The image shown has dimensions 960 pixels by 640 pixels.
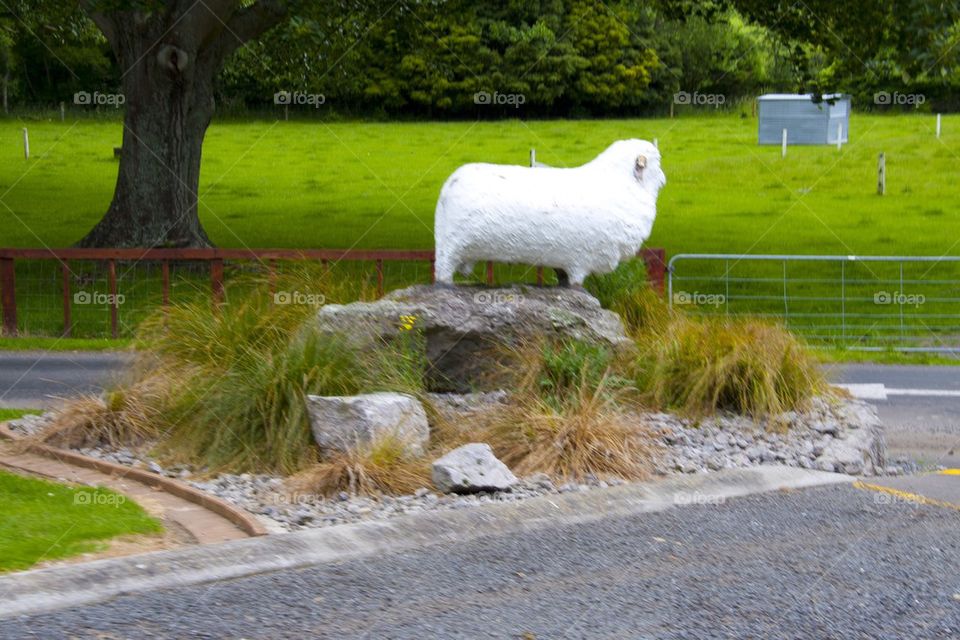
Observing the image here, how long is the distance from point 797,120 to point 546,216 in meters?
28.0

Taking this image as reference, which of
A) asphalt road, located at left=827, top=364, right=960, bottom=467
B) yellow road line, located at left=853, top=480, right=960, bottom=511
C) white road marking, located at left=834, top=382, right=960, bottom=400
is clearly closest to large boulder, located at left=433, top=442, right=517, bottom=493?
yellow road line, located at left=853, top=480, right=960, bottom=511

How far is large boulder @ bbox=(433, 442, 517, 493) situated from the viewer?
307 inches

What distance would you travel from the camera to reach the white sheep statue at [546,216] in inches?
390

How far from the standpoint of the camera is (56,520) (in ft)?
23.2

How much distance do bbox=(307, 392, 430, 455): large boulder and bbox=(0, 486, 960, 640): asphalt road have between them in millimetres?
1535

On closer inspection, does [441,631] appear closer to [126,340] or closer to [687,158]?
[126,340]

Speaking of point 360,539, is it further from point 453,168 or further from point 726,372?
point 453,168

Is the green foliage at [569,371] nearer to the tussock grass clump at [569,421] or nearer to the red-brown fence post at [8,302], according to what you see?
the tussock grass clump at [569,421]

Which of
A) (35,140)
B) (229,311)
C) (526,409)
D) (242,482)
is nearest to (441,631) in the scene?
(242,482)

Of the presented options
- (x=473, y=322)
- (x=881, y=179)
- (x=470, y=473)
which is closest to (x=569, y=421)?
(x=470, y=473)

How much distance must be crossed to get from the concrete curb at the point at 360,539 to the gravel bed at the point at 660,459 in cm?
25

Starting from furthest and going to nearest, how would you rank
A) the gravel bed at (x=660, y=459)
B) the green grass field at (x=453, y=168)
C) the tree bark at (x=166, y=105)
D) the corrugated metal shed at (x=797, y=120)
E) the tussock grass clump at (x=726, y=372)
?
the corrugated metal shed at (x=797, y=120)
the green grass field at (x=453, y=168)
the tree bark at (x=166, y=105)
the tussock grass clump at (x=726, y=372)
the gravel bed at (x=660, y=459)

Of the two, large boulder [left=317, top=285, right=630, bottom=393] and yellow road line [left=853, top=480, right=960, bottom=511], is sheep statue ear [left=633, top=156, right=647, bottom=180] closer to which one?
large boulder [left=317, top=285, right=630, bottom=393]

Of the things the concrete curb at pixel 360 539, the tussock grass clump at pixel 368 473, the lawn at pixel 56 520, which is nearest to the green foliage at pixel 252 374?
the tussock grass clump at pixel 368 473
